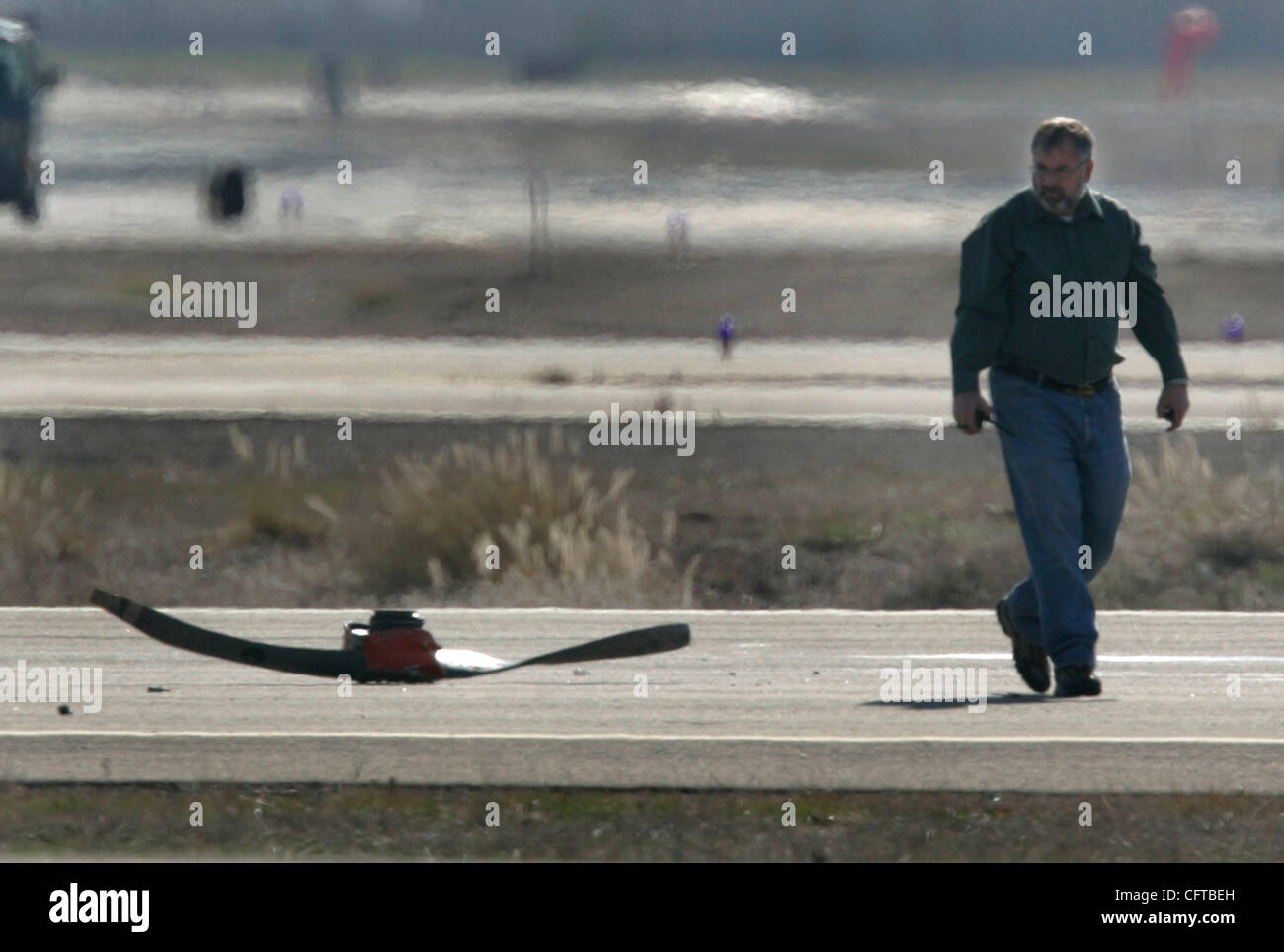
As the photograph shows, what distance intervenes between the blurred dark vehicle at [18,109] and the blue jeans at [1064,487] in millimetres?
20279

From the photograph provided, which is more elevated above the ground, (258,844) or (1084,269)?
(1084,269)

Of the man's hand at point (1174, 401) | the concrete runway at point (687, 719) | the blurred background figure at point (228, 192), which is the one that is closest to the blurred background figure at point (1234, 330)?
the blurred background figure at point (228, 192)

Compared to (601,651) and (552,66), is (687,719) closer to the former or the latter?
(601,651)

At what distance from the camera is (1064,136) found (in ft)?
20.6

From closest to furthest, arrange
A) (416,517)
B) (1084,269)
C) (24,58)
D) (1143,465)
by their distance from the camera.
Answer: (1084,269), (416,517), (1143,465), (24,58)

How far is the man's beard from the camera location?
6.33 metres

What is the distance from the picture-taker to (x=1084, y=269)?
21.0 ft

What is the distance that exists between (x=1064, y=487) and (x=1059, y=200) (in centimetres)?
76

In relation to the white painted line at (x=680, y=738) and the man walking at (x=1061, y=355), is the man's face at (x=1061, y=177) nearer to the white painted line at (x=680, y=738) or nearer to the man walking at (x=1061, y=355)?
the man walking at (x=1061, y=355)

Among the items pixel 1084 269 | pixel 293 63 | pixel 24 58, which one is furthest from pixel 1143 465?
pixel 24 58

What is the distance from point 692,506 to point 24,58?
47.4 ft

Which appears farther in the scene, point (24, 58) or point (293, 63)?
point (24, 58)

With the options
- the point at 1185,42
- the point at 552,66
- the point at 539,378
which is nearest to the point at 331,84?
the point at 552,66

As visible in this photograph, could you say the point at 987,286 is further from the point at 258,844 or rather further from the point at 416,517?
the point at 416,517
